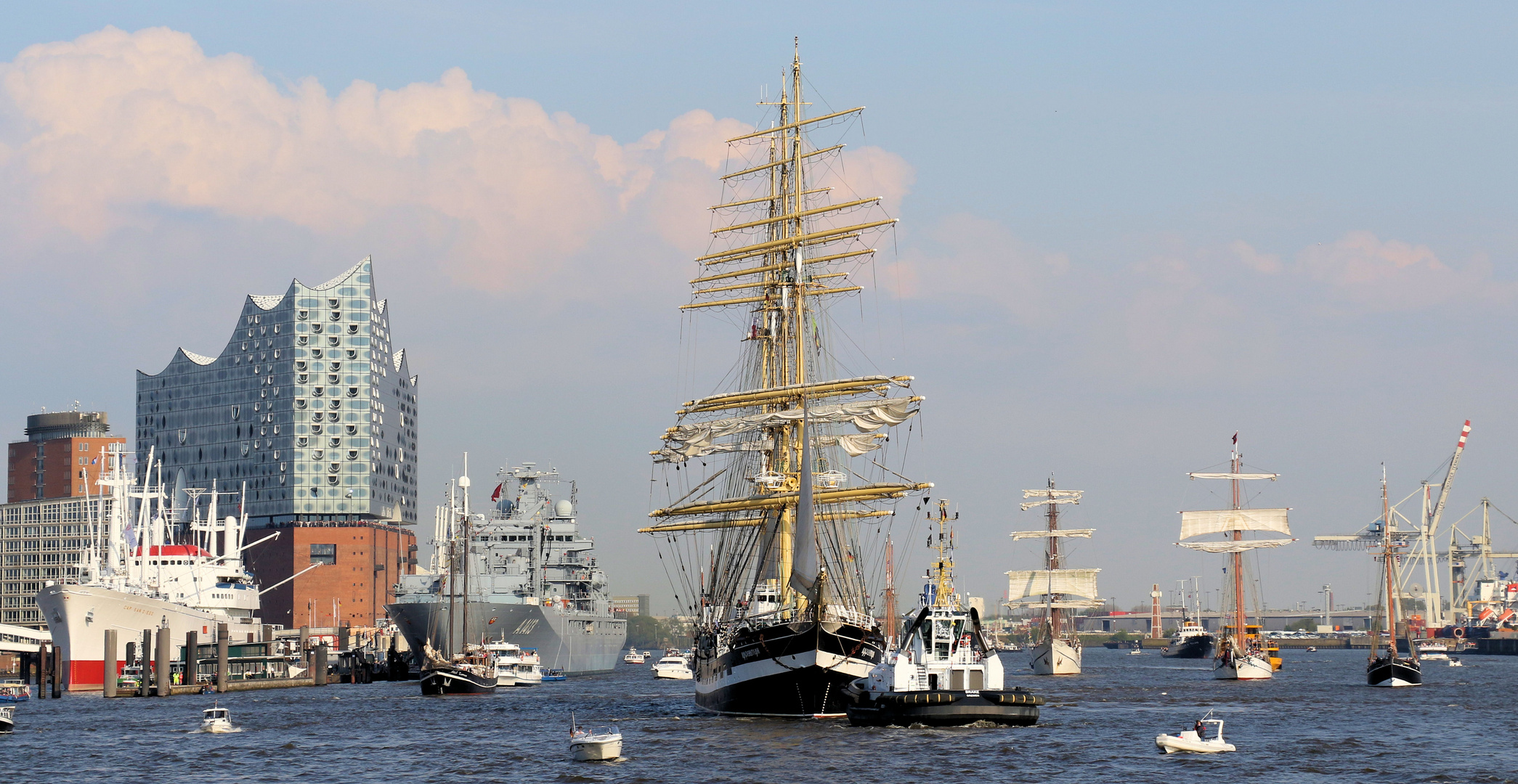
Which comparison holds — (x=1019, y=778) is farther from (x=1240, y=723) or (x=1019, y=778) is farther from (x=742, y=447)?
(x=742, y=447)

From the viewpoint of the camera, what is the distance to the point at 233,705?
98375 mm

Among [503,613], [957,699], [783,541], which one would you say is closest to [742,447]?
[783,541]

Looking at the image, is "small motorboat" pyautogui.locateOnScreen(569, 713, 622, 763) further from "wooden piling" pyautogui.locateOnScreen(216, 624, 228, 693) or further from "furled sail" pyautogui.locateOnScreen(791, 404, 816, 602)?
"wooden piling" pyautogui.locateOnScreen(216, 624, 228, 693)

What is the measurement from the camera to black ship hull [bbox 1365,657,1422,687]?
112375mm

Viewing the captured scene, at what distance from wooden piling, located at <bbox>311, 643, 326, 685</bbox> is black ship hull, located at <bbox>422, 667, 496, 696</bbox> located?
24263mm

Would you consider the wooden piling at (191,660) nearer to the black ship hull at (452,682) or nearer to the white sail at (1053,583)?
the black ship hull at (452,682)

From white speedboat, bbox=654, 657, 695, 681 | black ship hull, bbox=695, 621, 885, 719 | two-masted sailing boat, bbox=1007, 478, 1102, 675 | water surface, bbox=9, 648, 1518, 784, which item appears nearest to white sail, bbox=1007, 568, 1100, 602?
two-masted sailing boat, bbox=1007, 478, 1102, 675

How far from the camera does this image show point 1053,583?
187 metres

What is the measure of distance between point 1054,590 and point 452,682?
95883 mm

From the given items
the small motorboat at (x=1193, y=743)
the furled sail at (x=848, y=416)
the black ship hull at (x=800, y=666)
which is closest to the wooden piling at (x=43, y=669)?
the furled sail at (x=848, y=416)

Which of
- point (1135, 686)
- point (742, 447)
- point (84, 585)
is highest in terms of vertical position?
point (742, 447)

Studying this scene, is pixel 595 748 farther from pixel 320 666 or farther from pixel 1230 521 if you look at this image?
pixel 1230 521

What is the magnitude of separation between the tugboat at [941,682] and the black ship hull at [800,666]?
10.5 ft

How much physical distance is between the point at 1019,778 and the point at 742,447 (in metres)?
40.6
